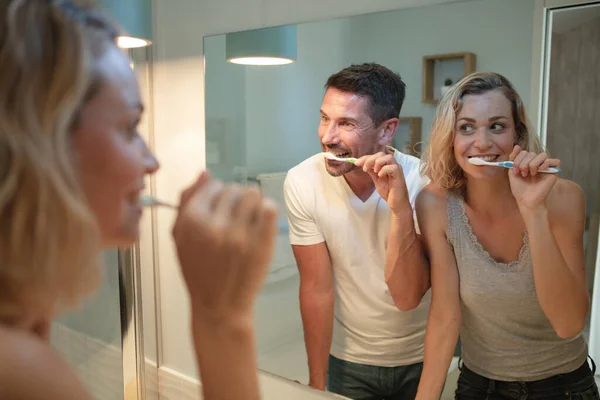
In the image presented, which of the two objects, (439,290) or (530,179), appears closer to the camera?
(530,179)

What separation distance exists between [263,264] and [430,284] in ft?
2.23

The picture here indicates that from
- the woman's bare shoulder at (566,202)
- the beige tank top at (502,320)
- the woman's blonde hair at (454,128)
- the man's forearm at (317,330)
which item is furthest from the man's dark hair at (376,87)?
the man's forearm at (317,330)

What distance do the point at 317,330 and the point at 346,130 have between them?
1.58 feet

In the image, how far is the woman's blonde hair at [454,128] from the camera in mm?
952

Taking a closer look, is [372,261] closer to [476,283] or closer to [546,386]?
[476,283]

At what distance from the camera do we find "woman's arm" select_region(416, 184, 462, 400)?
1.05m

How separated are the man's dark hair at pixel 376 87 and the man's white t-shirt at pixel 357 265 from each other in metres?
0.09

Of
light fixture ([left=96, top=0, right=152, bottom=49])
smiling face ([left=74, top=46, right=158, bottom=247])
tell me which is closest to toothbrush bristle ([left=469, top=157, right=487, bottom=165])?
smiling face ([left=74, top=46, right=158, bottom=247])

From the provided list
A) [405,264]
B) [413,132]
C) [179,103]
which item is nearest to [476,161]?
[413,132]

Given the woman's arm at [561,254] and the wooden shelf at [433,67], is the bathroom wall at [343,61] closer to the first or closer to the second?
the wooden shelf at [433,67]

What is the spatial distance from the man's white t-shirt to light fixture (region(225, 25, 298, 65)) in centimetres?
28

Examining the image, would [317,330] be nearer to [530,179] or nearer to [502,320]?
[502,320]

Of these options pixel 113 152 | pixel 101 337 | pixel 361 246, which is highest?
pixel 113 152

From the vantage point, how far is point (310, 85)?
4.12 feet
